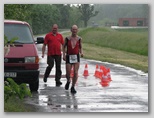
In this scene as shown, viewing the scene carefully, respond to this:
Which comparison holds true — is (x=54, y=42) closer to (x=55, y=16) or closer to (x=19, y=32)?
(x=55, y=16)

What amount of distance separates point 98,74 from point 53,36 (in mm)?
2858

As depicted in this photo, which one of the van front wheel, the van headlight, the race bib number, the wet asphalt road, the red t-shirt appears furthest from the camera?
the red t-shirt

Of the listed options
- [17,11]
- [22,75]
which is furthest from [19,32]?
[17,11]

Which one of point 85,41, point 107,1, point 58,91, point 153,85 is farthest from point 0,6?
point 85,41

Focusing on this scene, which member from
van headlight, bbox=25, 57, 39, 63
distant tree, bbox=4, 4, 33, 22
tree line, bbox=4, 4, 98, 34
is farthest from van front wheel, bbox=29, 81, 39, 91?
distant tree, bbox=4, 4, 33, 22

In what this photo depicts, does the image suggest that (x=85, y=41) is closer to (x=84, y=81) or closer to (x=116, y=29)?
(x=116, y=29)

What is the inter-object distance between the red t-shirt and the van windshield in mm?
1206

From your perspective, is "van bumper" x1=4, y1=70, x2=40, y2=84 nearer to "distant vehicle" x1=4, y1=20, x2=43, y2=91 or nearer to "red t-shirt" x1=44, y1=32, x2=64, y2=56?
"distant vehicle" x1=4, y1=20, x2=43, y2=91

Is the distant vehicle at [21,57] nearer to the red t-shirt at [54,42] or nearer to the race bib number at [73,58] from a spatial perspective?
the race bib number at [73,58]

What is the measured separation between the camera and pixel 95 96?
11.5 m

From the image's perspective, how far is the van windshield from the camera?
428 inches

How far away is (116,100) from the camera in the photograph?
10.9m

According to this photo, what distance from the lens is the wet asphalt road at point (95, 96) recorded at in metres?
10.0

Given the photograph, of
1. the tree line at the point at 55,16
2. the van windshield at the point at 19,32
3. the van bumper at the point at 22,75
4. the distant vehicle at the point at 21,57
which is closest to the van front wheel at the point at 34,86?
the distant vehicle at the point at 21,57
